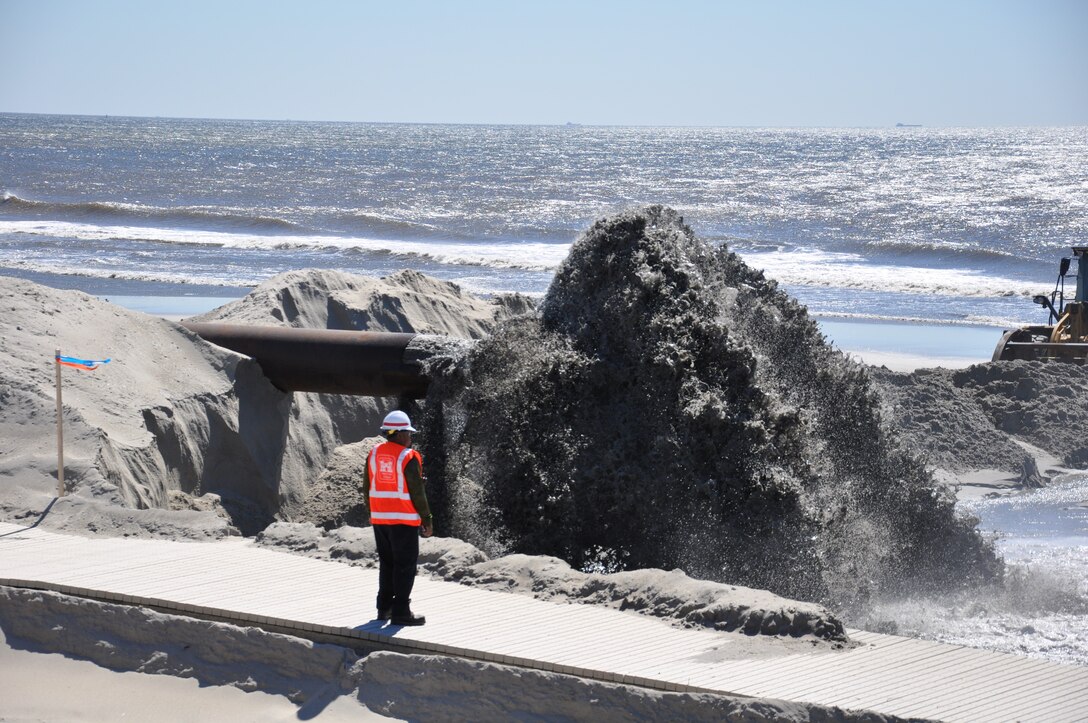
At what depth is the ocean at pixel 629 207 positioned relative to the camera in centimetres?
1230

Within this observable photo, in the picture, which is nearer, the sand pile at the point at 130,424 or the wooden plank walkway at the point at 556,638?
the wooden plank walkway at the point at 556,638

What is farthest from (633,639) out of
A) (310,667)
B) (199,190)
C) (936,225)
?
(199,190)

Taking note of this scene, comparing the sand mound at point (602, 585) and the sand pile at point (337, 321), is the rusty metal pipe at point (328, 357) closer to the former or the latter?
the sand pile at point (337, 321)

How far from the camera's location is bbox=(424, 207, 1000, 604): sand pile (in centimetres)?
862

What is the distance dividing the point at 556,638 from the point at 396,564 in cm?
92

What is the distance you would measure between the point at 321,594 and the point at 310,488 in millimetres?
4900

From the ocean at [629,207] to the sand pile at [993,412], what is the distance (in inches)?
42.3

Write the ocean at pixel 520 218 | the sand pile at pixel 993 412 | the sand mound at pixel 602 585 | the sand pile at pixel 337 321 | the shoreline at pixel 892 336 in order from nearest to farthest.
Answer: the sand mound at pixel 602 585
the sand pile at pixel 337 321
the sand pile at pixel 993 412
the shoreline at pixel 892 336
the ocean at pixel 520 218

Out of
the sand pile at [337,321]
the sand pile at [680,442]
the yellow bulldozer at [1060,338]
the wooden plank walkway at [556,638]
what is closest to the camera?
the wooden plank walkway at [556,638]

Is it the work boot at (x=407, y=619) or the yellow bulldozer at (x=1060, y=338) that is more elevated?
the yellow bulldozer at (x=1060, y=338)

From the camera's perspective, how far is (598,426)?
9156mm

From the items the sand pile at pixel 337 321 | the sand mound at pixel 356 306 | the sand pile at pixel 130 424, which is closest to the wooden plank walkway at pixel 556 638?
the sand pile at pixel 130 424

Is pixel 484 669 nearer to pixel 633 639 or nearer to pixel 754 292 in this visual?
pixel 633 639

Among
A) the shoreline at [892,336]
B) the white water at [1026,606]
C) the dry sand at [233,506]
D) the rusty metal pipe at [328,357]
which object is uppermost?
the rusty metal pipe at [328,357]
